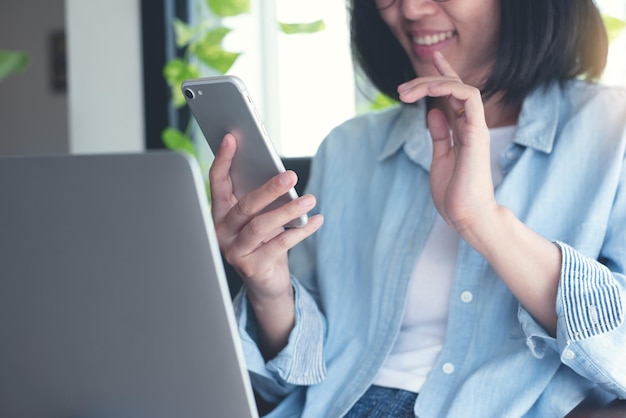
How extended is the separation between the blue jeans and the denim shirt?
0.05 ft

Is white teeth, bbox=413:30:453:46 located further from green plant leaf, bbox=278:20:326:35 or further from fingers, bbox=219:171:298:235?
green plant leaf, bbox=278:20:326:35

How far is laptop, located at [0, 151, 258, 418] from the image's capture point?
0.56 m

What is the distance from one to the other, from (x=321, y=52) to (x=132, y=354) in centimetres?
179

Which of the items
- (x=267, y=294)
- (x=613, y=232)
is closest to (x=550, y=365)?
(x=613, y=232)

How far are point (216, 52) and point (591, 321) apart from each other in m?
1.70

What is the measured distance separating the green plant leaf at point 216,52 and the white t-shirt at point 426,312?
4.44ft

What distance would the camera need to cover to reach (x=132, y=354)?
0.62 m

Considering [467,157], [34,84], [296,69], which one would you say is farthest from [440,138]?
[34,84]

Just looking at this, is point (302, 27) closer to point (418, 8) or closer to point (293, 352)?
point (418, 8)

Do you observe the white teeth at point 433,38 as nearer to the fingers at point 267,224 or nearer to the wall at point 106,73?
the fingers at point 267,224

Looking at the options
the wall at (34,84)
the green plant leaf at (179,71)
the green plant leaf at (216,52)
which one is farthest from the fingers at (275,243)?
the wall at (34,84)

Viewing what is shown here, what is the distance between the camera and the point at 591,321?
0.88 meters

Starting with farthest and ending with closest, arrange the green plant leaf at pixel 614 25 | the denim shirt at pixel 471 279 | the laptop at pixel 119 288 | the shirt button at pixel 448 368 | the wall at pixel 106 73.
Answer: the wall at pixel 106 73, the green plant leaf at pixel 614 25, the shirt button at pixel 448 368, the denim shirt at pixel 471 279, the laptop at pixel 119 288

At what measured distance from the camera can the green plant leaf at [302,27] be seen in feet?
6.99
